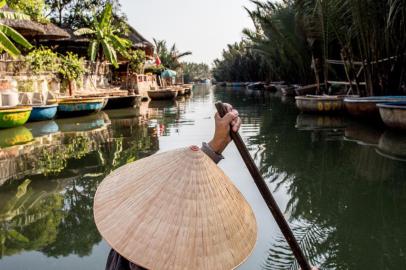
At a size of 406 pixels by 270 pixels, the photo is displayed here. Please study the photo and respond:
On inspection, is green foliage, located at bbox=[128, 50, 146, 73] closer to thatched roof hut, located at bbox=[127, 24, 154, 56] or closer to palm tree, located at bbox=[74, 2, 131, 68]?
thatched roof hut, located at bbox=[127, 24, 154, 56]

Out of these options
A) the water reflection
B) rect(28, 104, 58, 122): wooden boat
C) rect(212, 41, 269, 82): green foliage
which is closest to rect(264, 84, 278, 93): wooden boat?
rect(212, 41, 269, 82): green foliage

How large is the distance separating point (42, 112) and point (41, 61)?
339cm

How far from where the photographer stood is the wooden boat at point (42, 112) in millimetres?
13852

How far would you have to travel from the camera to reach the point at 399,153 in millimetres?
7535

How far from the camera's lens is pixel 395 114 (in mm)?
9094

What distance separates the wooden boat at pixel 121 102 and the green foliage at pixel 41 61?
121 inches

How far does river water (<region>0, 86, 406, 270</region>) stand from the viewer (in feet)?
12.3

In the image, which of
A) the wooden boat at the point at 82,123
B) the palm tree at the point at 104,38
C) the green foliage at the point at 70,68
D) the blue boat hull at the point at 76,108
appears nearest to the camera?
the wooden boat at the point at 82,123

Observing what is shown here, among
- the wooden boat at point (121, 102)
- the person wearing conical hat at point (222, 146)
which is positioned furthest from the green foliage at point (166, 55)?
the person wearing conical hat at point (222, 146)

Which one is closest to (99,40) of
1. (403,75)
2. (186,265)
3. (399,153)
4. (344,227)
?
(403,75)

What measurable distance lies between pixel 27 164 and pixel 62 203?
2681 millimetres

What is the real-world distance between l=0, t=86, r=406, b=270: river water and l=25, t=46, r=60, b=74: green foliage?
5303 millimetres

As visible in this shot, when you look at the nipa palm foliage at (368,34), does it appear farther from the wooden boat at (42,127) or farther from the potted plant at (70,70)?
the potted plant at (70,70)

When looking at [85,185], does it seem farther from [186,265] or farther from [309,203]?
[186,265]
